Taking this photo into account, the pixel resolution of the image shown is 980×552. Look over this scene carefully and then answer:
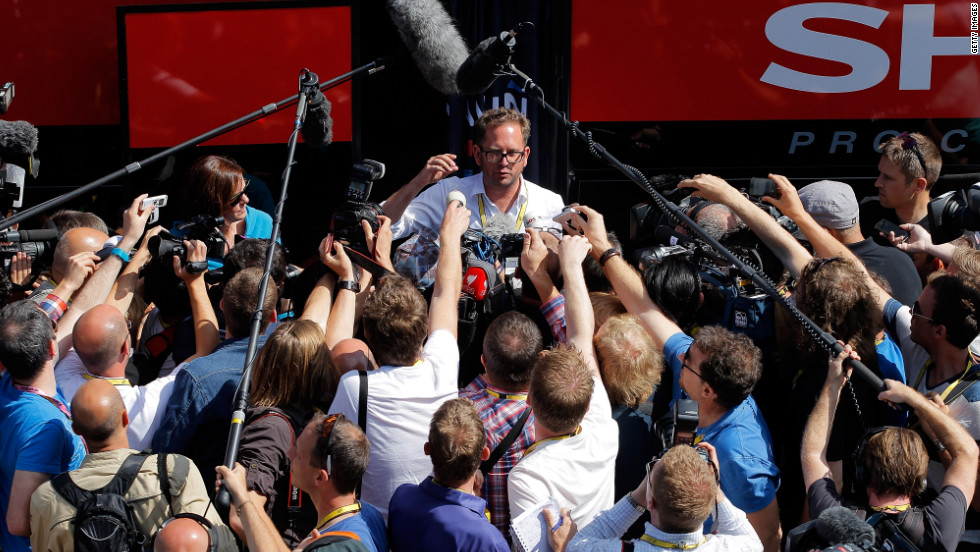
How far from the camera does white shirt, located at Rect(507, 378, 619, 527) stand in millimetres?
3078

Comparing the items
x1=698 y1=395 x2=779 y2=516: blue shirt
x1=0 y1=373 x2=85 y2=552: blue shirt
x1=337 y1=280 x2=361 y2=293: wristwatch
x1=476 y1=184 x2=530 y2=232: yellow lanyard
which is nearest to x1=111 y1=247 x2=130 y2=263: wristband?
x1=0 y1=373 x2=85 y2=552: blue shirt

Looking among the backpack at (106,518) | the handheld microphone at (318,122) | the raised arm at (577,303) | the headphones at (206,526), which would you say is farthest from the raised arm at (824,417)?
the handheld microphone at (318,122)

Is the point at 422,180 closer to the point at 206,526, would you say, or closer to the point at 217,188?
the point at 217,188

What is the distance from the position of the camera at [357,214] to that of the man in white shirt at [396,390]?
2.19 ft

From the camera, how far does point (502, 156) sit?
4.71m

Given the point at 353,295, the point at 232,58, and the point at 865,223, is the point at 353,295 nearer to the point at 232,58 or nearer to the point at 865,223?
the point at 232,58

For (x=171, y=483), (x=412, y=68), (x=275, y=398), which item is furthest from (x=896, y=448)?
(x=412, y=68)

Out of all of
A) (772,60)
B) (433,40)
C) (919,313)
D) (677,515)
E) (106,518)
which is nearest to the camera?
(677,515)

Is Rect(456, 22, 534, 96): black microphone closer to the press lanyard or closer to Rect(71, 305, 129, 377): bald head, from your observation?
Rect(71, 305, 129, 377): bald head

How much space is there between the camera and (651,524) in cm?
278

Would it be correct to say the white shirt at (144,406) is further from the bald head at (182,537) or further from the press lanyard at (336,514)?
the press lanyard at (336,514)

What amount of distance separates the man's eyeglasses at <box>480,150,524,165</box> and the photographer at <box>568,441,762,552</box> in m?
2.20

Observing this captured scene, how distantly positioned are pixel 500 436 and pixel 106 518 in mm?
1291

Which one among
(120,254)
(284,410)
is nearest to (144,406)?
(284,410)
